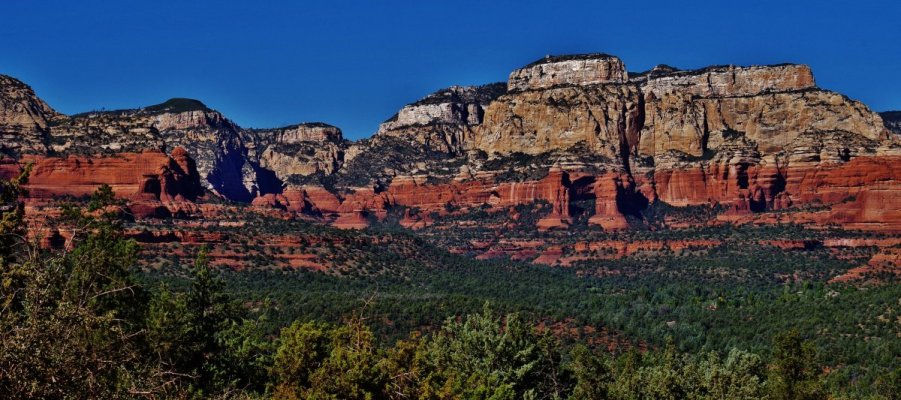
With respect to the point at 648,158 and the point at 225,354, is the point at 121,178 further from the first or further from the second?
the point at 648,158

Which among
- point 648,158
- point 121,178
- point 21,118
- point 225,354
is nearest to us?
point 225,354

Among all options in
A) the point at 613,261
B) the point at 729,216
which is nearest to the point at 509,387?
the point at 613,261

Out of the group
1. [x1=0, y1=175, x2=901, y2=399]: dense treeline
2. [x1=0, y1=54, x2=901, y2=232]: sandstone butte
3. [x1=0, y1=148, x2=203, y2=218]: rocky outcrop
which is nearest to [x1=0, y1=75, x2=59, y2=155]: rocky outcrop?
[x1=0, y1=54, x2=901, y2=232]: sandstone butte

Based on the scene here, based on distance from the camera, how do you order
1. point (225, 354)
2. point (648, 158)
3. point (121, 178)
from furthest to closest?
point (648, 158) → point (121, 178) → point (225, 354)

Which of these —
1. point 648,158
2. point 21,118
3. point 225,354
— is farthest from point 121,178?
→ point 648,158

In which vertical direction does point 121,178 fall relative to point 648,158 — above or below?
below

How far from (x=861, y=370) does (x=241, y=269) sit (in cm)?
6429

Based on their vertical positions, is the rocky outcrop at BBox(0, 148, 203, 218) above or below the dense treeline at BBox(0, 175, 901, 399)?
above

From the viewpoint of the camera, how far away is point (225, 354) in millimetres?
37875

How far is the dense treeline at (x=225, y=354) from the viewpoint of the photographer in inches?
494

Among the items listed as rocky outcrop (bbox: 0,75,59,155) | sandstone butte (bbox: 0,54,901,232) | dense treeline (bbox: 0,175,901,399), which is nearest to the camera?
dense treeline (bbox: 0,175,901,399)

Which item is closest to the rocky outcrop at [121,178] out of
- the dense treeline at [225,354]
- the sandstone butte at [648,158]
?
the sandstone butte at [648,158]

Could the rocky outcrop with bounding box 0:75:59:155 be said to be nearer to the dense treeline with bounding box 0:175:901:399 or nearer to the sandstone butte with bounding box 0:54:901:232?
the sandstone butte with bounding box 0:54:901:232

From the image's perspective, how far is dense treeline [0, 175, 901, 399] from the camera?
41.1 feet
